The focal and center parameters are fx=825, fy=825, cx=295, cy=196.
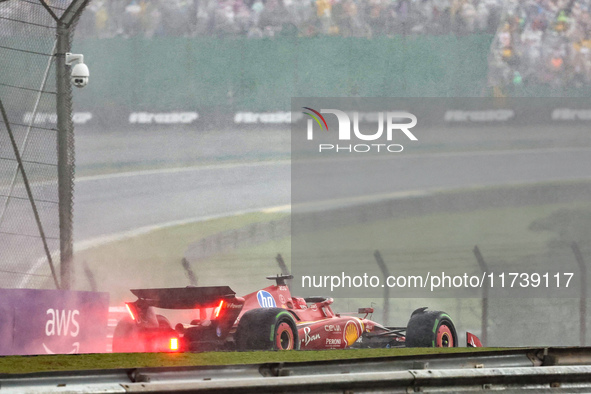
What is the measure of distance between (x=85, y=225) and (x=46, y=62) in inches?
76.5

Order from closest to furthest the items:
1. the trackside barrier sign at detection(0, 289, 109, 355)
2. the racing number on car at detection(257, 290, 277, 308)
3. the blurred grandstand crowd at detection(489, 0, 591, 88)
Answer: the trackside barrier sign at detection(0, 289, 109, 355) < the racing number on car at detection(257, 290, 277, 308) < the blurred grandstand crowd at detection(489, 0, 591, 88)

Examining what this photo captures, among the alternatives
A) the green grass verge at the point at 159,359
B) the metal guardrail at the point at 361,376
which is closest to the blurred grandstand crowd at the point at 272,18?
the green grass verge at the point at 159,359

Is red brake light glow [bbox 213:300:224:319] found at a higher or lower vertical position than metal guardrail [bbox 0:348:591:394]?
higher

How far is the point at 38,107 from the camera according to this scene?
9.42 meters

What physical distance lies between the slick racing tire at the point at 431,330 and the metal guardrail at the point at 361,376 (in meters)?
4.27

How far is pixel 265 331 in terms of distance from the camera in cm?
820

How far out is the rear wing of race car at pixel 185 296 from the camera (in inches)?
329

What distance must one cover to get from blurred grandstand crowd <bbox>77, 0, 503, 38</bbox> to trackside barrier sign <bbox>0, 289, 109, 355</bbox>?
11.2 ft

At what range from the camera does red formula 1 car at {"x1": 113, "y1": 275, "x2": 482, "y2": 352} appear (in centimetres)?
826

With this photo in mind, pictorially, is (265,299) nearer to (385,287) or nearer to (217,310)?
(217,310)

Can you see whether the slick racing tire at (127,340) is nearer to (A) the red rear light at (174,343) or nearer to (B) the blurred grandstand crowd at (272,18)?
(A) the red rear light at (174,343)

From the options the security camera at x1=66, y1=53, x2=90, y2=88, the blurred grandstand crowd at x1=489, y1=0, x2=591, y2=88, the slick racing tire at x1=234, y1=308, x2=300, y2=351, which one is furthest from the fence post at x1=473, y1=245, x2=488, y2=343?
the security camera at x1=66, y1=53, x2=90, y2=88

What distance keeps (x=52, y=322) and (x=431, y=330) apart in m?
4.06

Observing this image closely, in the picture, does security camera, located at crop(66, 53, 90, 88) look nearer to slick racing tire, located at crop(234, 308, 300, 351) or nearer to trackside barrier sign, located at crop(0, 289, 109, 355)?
trackside barrier sign, located at crop(0, 289, 109, 355)
